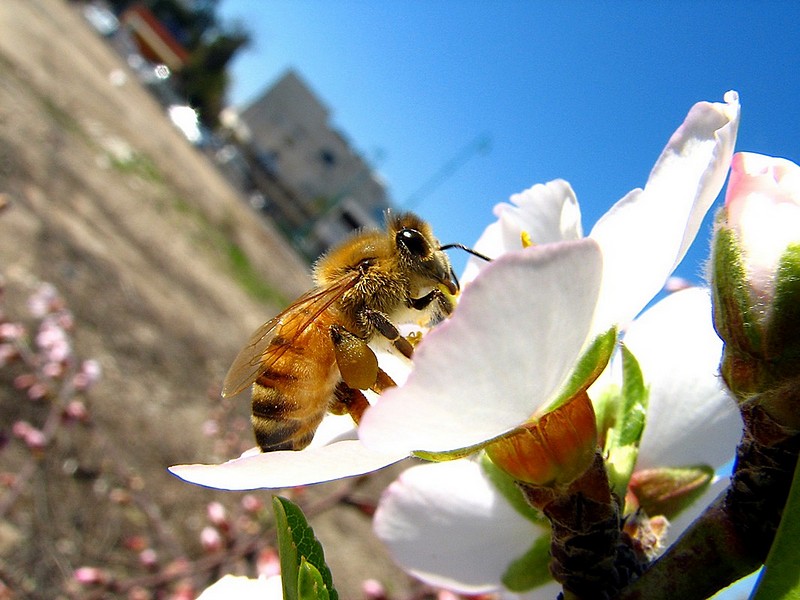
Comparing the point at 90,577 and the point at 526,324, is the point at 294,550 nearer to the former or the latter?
the point at 526,324

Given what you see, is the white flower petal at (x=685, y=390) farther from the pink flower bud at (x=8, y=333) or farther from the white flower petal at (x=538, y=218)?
the pink flower bud at (x=8, y=333)

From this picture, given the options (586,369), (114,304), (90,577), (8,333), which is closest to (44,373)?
(8,333)

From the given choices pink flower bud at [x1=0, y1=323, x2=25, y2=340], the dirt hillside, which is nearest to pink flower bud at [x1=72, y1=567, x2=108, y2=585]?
the dirt hillside

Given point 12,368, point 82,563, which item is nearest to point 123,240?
point 12,368

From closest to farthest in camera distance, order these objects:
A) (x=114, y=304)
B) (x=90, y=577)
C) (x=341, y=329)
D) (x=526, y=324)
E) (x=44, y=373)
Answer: (x=526, y=324), (x=341, y=329), (x=90, y=577), (x=44, y=373), (x=114, y=304)

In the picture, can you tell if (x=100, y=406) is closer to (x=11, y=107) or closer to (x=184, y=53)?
(x=11, y=107)

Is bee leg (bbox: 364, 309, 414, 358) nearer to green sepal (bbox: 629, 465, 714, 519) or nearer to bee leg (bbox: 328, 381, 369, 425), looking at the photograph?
bee leg (bbox: 328, 381, 369, 425)
